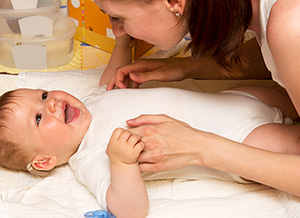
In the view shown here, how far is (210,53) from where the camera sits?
1124 mm

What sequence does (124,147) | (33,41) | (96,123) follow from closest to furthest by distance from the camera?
1. (124,147)
2. (96,123)
3. (33,41)

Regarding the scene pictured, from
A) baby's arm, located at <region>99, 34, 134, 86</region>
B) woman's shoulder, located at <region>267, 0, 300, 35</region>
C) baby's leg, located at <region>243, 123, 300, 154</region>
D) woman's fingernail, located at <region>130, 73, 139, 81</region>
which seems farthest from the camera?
baby's arm, located at <region>99, 34, 134, 86</region>

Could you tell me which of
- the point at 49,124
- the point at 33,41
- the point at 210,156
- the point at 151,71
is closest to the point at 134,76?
the point at 151,71

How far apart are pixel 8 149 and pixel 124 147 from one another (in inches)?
15.5

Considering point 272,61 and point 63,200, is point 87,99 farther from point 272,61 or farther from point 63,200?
point 272,61

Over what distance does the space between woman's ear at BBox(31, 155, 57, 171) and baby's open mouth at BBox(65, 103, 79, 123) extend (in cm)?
12

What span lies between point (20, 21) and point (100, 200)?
107 centimetres

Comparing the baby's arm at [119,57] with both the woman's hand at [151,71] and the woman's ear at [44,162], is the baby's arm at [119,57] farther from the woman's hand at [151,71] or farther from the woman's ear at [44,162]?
the woman's ear at [44,162]

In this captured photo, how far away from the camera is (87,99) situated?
1407mm

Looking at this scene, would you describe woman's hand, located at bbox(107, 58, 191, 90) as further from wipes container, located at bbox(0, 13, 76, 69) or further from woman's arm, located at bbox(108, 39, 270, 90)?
wipes container, located at bbox(0, 13, 76, 69)

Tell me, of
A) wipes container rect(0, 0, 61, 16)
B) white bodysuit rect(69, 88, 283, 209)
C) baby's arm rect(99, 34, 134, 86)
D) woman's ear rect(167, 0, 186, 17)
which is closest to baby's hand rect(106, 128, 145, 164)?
white bodysuit rect(69, 88, 283, 209)

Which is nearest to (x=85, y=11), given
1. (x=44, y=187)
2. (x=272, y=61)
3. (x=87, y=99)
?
(x=87, y=99)

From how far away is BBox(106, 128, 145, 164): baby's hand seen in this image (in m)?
1.03

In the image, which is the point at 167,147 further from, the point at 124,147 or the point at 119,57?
the point at 119,57
